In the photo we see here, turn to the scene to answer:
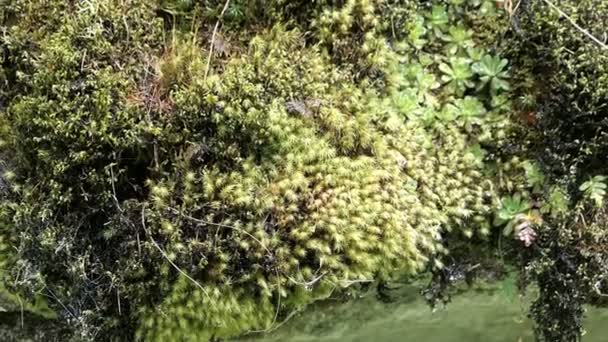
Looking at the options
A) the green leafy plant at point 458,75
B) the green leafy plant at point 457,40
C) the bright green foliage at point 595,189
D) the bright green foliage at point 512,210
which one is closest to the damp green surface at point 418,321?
the bright green foliage at point 512,210

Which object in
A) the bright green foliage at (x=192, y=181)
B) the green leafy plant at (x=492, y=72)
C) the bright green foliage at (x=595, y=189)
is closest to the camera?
the bright green foliage at (x=192, y=181)

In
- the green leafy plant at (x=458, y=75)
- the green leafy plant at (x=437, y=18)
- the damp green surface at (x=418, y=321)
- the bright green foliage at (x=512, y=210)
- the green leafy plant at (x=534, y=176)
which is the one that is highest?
the green leafy plant at (x=437, y=18)

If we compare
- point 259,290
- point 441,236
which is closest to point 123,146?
point 259,290

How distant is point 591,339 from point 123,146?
1.68m

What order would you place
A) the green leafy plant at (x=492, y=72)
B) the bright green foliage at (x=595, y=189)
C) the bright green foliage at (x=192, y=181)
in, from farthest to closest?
the green leafy plant at (x=492, y=72)
the bright green foliage at (x=595, y=189)
the bright green foliage at (x=192, y=181)

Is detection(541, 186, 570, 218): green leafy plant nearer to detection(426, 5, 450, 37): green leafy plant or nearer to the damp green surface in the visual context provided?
the damp green surface

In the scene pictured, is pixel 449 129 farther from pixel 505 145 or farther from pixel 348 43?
pixel 348 43

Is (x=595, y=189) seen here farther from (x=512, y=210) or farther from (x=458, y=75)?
(x=458, y=75)

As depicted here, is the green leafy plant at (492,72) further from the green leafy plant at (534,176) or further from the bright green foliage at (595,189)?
the bright green foliage at (595,189)

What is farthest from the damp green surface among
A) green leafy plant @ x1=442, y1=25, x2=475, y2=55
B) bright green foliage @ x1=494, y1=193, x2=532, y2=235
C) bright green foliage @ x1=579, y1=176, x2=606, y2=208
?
green leafy plant @ x1=442, y1=25, x2=475, y2=55

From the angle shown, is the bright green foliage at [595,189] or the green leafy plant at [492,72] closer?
the bright green foliage at [595,189]

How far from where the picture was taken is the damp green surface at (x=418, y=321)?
2.23 metres

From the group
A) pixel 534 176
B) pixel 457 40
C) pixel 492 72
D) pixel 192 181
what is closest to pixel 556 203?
pixel 534 176

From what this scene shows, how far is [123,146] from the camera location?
1.95m
